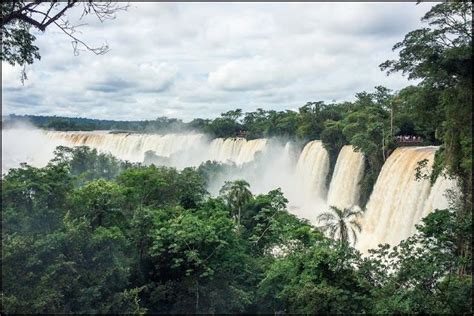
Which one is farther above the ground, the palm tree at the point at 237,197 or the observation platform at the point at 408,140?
the observation platform at the point at 408,140

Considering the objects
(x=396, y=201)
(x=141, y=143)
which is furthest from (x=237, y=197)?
(x=141, y=143)

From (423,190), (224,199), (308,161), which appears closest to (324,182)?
(308,161)

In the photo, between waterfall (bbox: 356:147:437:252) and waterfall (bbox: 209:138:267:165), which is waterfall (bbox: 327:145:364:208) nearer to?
waterfall (bbox: 356:147:437:252)

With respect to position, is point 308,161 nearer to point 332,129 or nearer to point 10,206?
point 332,129

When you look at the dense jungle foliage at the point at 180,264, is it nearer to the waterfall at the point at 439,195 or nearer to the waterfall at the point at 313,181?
the waterfall at the point at 439,195

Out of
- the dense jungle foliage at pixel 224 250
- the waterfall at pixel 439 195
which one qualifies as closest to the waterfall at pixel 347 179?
the dense jungle foliage at pixel 224 250

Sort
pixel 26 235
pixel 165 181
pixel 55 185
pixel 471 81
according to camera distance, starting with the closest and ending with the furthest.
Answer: pixel 471 81 → pixel 26 235 → pixel 55 185 → pixel 165 181

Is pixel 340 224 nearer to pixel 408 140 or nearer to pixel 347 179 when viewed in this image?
pixel 347 179
